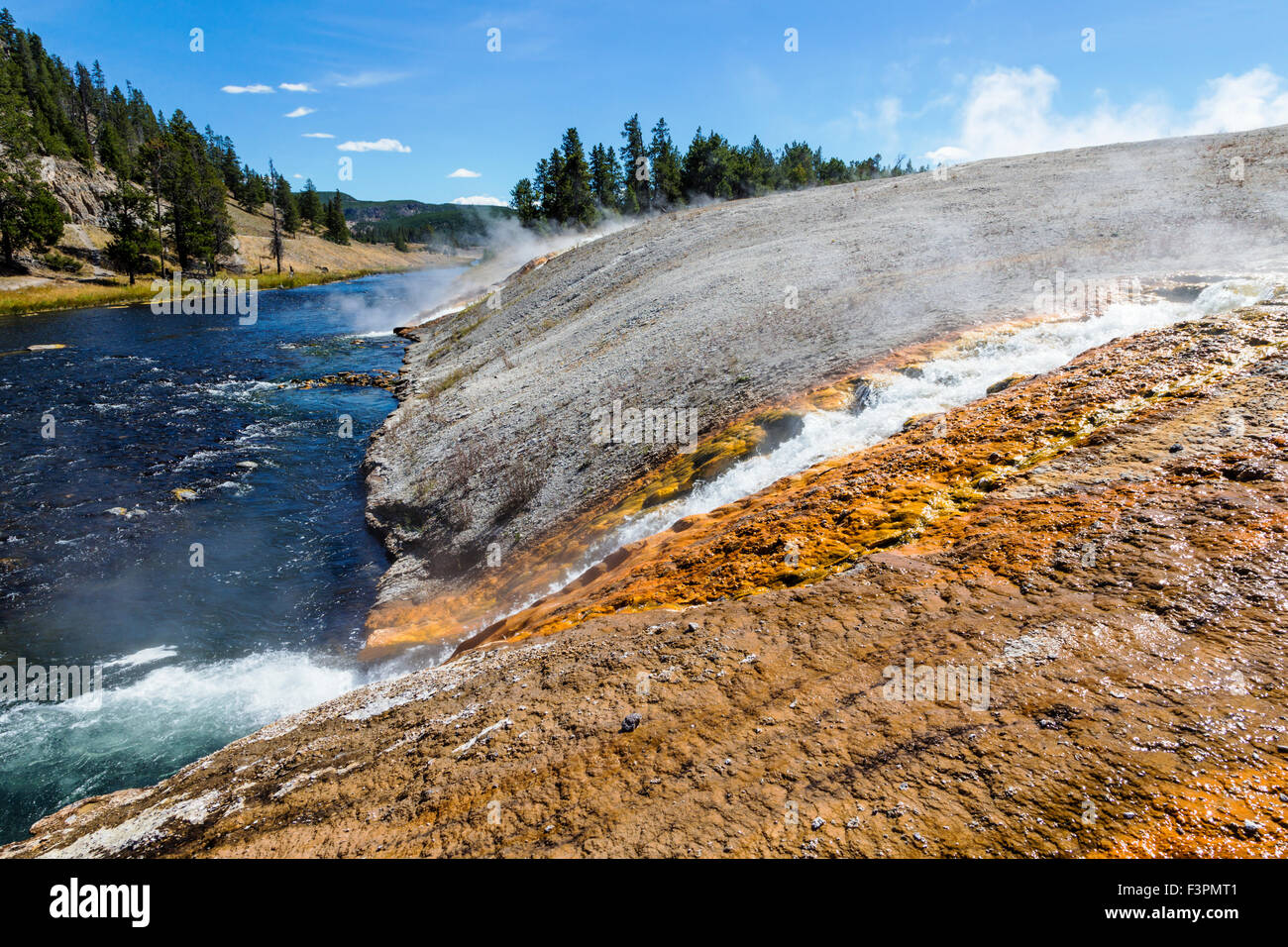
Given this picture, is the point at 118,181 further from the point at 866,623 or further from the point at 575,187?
the point at 866,623

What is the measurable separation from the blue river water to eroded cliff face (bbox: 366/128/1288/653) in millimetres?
1645

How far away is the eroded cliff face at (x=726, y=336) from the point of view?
1351 centimetres

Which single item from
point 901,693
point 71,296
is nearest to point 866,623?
point 901,693

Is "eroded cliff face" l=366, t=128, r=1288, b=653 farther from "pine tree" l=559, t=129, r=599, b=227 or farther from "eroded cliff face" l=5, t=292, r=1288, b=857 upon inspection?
"pine tree" l=559, t=129, r=599, b=227

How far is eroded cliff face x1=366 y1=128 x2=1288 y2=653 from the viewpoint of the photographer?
532 inches

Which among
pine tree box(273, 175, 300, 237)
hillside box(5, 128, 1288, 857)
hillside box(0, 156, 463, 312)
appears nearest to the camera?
hillside box(5, 128, 1288, 857)

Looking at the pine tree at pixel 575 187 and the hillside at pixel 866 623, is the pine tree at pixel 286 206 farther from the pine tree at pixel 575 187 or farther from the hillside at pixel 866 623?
the hillside at pixel 866 623

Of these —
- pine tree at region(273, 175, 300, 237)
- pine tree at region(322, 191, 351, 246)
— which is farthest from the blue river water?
pine tree at region(322, 191, 351, 246)

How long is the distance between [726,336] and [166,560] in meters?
15.6

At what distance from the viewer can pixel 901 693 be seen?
487 cm

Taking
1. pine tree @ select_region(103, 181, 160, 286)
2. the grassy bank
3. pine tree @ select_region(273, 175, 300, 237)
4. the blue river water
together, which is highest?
pine tree @ select_region(273, 175, 300, 237)

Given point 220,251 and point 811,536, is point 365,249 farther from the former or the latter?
point 811,536
